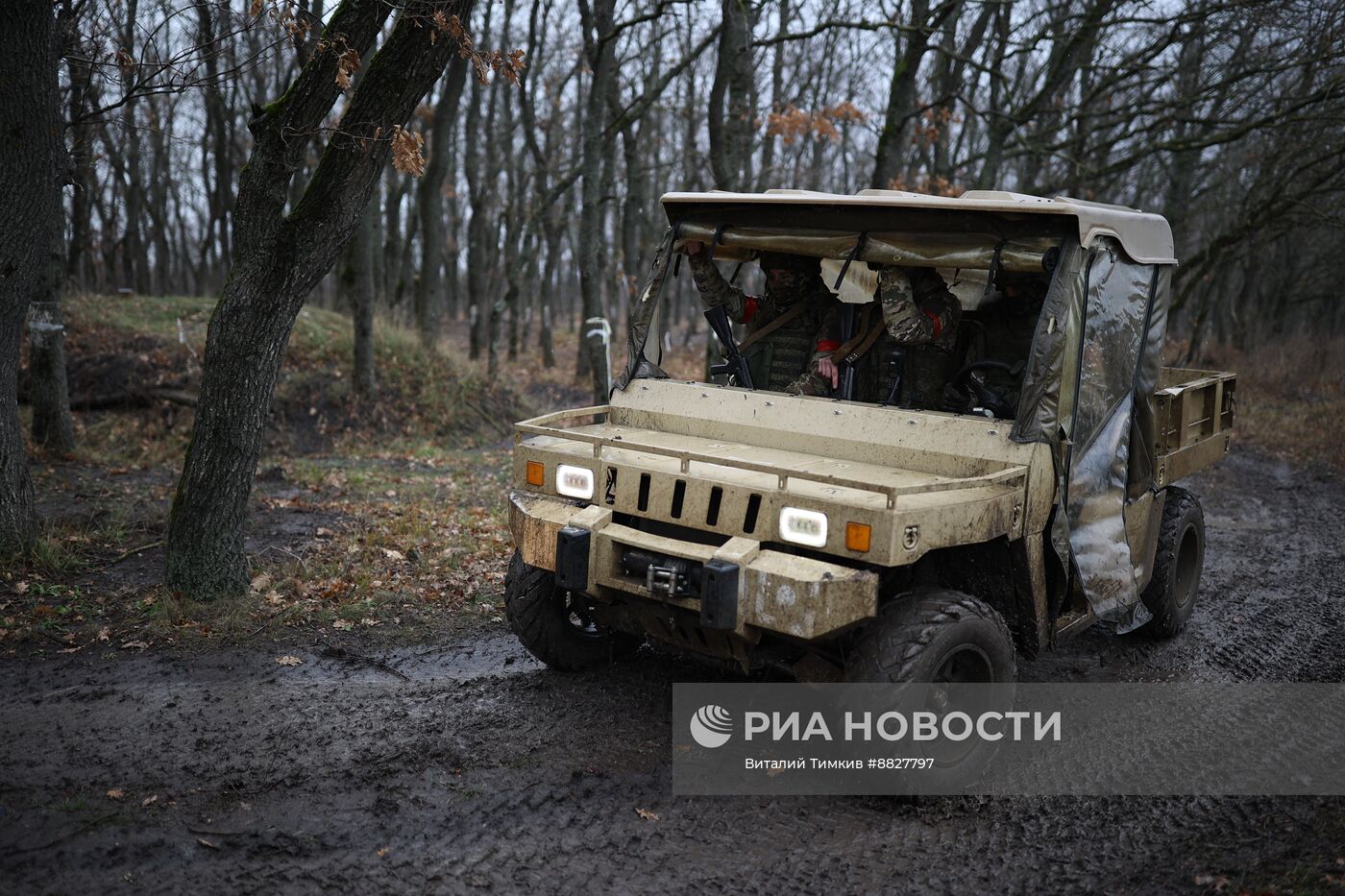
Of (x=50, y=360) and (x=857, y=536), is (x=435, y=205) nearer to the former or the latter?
(x=50, y=360)

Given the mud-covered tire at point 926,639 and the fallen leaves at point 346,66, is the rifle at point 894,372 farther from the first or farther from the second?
the fallen leaves at point 346,66

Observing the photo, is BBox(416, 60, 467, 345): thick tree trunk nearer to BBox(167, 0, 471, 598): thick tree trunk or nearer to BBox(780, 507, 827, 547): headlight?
BBox(167, 0, 471, 598): thick tree trunk

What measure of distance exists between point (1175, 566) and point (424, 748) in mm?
4803

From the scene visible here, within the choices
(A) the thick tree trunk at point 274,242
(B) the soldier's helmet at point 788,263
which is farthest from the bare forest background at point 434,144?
(B) the soldier's helmet at point 788,263

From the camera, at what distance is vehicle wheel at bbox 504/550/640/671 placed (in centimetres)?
539

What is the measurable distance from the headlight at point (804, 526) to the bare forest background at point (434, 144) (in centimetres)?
315

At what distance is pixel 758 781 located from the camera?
15.0ft

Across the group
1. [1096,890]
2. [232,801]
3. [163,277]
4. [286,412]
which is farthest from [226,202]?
[1096,890]

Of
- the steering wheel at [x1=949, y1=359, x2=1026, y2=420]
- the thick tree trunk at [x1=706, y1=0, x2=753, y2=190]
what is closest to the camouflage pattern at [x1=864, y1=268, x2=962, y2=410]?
the steering wheel at [x1=949, y1=359, x2=1026, y2=420]

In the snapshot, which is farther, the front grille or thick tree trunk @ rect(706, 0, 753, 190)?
thick tree trunk @ rect(706, 0, 753, 190)

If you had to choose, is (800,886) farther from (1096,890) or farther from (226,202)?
(226,202)

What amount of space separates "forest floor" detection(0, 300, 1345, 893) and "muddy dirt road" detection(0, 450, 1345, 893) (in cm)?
1

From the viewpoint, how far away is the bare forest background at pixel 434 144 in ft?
20.2

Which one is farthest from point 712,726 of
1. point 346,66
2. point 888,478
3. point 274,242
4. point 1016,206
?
point 346,66
